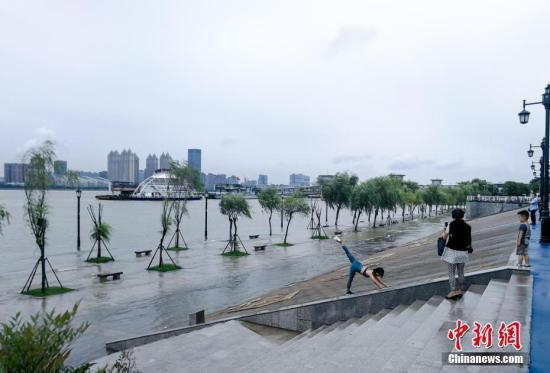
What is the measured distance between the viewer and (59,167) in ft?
64.6

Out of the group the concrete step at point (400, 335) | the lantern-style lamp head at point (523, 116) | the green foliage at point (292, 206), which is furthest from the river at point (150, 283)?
the lantern-style lamp head at point (523, 116)

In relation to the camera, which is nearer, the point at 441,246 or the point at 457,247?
the point at 457,247

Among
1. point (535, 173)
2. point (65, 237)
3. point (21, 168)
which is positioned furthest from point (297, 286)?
point (65, 237)

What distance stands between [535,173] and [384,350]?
40.7 metres

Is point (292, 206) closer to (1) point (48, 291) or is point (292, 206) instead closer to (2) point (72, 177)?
(2) point (72, 177)

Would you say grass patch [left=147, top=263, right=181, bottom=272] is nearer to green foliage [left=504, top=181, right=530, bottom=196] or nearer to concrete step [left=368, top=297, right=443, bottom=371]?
concrete step [left=368, top=297, right=443, bottom=371]

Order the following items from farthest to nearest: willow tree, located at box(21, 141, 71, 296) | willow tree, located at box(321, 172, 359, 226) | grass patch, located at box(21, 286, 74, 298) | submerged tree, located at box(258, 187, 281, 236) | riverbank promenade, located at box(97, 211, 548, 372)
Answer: willow tree, located at box(321, 172, 359, 226), submerged tree, located at box(258, 187, 281, 236), willow tree, located at box(21, 141, 71, 296), grass patch, located at box(21, 286, 74, 298), riverbank promenade, located at box(97, 211, 548, 372)

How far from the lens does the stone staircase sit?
5.81 meters

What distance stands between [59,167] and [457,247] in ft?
60.1

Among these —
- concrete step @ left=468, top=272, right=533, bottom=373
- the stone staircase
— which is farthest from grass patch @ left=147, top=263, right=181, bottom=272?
concrete step @ left=468, top=272, right=533, bottom=373

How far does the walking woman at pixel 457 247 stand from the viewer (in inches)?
309

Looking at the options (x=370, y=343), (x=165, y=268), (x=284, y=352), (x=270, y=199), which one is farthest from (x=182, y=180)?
(x=370, y=343)

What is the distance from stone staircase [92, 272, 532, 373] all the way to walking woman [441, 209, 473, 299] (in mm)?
380

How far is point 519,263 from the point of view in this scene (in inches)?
385
